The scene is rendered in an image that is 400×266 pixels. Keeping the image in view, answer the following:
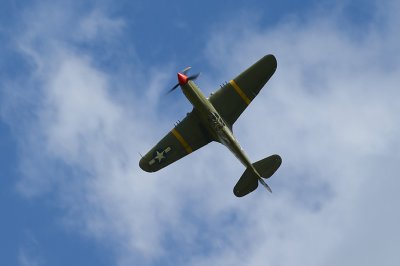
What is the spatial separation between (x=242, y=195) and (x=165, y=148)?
6.06 m

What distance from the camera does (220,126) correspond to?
50.2m

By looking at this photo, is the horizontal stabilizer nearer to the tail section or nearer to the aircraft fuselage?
the tail section

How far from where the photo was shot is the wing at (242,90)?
167ft

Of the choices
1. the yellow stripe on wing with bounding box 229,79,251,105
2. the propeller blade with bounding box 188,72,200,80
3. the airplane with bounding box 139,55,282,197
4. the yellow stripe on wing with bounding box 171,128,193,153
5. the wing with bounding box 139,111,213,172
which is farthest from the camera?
the yellow stripe on wing with bounding box 171,128,193,153

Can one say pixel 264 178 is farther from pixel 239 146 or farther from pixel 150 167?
pixel 150 167

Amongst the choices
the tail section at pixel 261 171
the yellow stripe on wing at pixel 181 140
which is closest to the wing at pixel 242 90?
the yellow stripe on wing at pixel 181 140

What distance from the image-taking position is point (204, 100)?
163ft

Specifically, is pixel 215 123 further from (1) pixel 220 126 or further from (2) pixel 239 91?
(2) pixel 239 91

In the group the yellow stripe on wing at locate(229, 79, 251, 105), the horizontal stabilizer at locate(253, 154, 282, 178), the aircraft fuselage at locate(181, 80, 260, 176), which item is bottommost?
the horizontal stabilizer at locate(253, 154, 282, 178)

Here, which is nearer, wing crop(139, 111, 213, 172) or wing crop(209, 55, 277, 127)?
wing crop(209, 55, 277, 127)

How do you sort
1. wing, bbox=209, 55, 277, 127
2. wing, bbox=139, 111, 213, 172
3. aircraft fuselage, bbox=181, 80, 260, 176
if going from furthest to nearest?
wing, bbox=139, 111, 213, 172 → wing, bbox=209, 55, 277, 127 → aircraft fuselage, bbox=181, 80, 260, 176

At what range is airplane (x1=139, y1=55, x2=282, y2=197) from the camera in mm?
49938

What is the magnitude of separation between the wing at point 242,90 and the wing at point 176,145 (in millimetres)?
1941

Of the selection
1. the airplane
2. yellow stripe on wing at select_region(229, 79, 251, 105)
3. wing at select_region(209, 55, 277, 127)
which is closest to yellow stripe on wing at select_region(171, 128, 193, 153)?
the airplane
